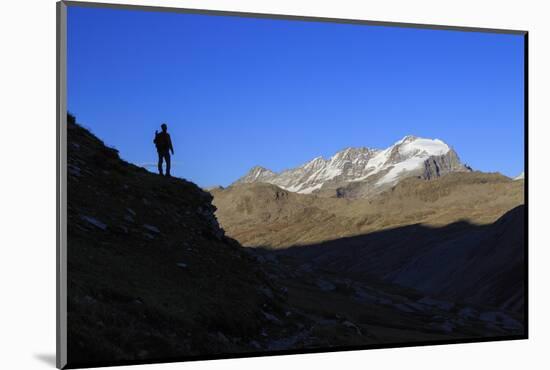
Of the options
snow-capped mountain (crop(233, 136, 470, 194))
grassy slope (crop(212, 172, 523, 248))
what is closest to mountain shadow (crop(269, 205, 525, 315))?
grassy slope (crop(212, 172, 523, 248))

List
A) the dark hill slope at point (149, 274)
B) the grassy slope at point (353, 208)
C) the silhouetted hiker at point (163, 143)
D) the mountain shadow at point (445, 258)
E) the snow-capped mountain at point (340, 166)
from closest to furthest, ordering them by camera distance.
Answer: the dark hill slope at point (149, 274), the silhouetted hiker at point (163, 143), the snow-capped mountain at point (340, 166), the mountain shadow at point (445, 258), the grassy slope at point (353, 208)

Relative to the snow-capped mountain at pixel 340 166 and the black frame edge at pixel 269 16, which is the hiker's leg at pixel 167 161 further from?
the black frame edge at pixel 269 16

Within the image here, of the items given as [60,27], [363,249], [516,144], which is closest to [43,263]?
[60,27]

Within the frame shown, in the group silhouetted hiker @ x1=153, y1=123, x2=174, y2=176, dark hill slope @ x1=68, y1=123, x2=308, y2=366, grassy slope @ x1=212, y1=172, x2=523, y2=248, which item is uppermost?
grassy slope @ x1=212, y1=172, x2=523, y2=248

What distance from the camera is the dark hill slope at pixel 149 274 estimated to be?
1609 centimetres

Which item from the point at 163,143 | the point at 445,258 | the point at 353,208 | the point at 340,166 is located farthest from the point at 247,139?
the point at 353,208

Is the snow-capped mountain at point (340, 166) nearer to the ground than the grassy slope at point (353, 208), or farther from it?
nearer to the ground

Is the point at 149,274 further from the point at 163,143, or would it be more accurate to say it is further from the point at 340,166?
the point at 340,166

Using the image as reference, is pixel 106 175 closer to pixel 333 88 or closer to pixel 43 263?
pixel 43 263

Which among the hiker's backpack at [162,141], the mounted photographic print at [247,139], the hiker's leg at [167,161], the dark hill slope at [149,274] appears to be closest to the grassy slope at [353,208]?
the mounted photographic print at [247,139]

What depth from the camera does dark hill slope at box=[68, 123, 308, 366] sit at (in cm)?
1609

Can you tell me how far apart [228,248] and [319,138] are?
4.76m

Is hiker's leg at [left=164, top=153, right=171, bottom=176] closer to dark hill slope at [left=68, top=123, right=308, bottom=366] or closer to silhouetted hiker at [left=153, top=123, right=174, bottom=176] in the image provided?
silhouetted hiker at [left=153, top=123, right=174, bottom=176]

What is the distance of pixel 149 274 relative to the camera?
61.7 feet
